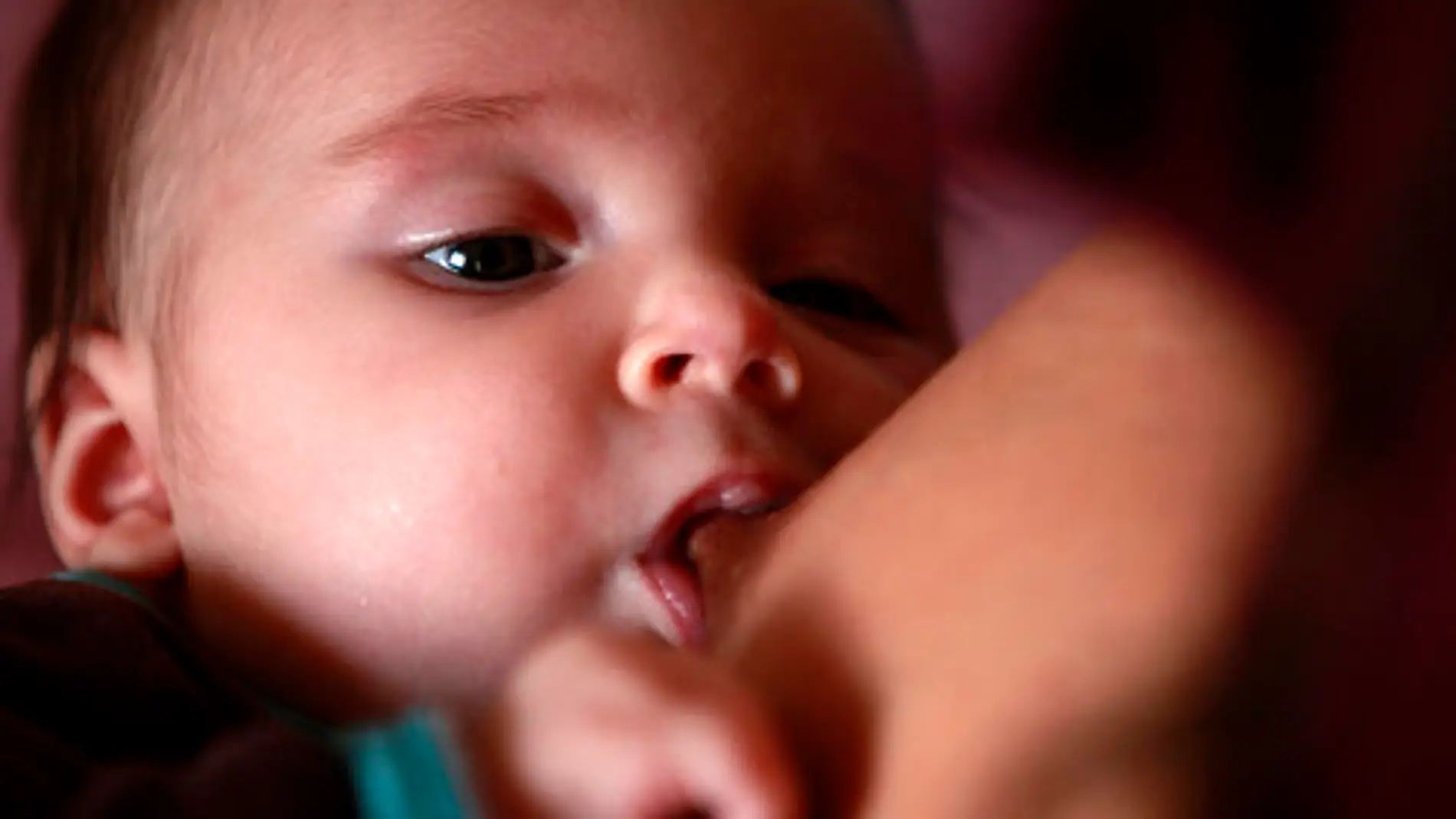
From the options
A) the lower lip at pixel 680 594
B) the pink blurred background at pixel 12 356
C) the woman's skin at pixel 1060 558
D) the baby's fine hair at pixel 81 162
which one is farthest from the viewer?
the pink blurred background at pixel 12 356

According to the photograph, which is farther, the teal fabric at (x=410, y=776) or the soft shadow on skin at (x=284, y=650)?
the soft shadow on skin at (x=284, y=650)

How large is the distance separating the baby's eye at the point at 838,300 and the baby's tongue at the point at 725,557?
18 cm

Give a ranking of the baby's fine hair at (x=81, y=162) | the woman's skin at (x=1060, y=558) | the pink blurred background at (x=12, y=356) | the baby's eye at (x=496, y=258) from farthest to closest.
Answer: the pink blurred background at (x=12, y=356) < the baby's fine hair at (x=81, y=162) < the baby's eye at (x=496, y=258) < the woman's skin at (x=1060, y=558)

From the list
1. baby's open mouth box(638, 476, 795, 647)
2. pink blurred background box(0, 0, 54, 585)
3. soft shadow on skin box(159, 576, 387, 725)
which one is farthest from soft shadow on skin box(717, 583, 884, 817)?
pink blurred background box(0, 0, 54, 585)

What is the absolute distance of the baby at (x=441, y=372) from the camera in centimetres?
45

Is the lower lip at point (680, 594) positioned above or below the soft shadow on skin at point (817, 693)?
below

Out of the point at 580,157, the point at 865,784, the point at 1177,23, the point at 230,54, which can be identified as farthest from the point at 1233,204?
the point at 230,54

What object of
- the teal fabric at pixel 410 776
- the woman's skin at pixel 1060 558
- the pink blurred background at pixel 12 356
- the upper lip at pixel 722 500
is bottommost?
the pink blurred background at pixel 12 356

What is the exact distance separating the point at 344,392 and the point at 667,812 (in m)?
0.27

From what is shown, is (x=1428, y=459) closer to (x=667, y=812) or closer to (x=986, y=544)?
(x=986, y=544)

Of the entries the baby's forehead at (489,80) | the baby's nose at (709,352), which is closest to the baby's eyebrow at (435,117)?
the baby's forehead at (489,80)

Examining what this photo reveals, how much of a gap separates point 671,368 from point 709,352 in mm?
17

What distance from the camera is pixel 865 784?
0.37m

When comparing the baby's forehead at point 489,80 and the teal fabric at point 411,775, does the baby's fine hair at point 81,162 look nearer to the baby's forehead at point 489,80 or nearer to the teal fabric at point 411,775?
the baby's forehead at point 489,80
